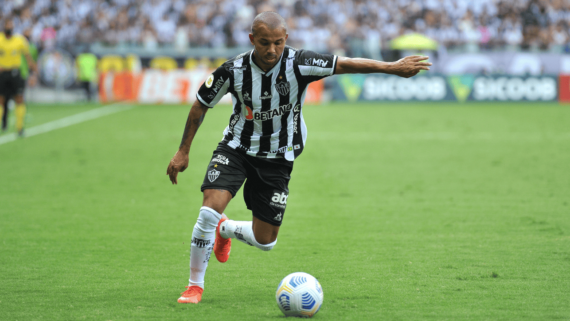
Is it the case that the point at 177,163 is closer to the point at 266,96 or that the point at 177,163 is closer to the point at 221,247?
the point at 266,96

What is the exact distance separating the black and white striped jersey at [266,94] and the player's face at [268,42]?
0.19 meters

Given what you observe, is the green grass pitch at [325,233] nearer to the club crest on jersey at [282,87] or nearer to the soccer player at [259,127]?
the soccer player at [259,127]

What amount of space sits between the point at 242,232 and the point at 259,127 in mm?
837

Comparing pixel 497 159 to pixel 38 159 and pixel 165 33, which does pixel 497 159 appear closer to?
pixel 38 159

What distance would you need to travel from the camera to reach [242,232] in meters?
5.00

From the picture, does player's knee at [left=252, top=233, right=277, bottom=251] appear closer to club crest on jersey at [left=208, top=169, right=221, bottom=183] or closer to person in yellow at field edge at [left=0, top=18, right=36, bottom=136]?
club crest on jersey at [left=208, top=169, right=221, bottom=183]

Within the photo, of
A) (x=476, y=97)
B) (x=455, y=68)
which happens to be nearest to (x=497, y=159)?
(x=476, y=97)

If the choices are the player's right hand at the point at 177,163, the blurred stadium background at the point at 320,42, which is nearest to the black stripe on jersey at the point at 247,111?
the player's right hand at the point at 177,163

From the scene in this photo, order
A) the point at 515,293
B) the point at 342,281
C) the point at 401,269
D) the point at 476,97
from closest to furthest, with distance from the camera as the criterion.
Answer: the point at 515,293, the point at 342,281, the point at 401,269, the point at 476,97

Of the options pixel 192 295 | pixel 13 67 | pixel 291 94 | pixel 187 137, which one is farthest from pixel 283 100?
pixel 13 67

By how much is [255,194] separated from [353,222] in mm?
2640

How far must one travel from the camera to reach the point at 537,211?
7.71 meters

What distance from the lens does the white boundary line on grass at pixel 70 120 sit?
15.5m

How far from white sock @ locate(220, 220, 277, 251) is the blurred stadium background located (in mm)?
20173
